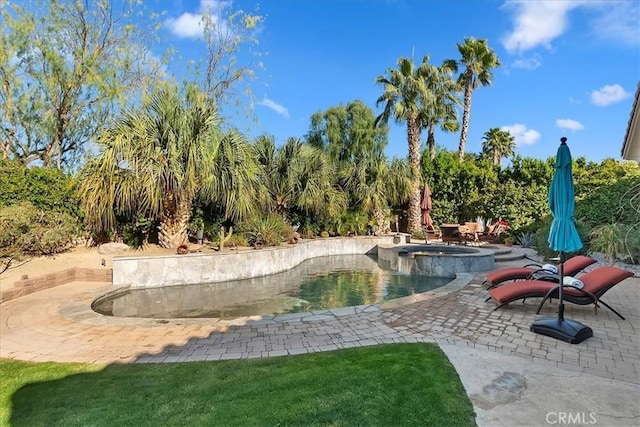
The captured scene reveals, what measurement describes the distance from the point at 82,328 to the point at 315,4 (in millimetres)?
14765

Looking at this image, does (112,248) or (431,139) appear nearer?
(112,248)

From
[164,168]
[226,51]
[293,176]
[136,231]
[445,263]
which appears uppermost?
[226,51]

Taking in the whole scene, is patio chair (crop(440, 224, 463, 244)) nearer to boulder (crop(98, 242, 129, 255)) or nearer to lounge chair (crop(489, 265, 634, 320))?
lounge chair (crop(489, 265, 634, 320))

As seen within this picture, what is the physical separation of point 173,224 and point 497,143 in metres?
32.5

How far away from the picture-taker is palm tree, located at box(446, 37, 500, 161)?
22484 mm

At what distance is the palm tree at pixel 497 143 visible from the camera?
1346 inches

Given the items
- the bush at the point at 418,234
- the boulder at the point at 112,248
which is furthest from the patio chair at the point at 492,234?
the boulder at the point at 112,248

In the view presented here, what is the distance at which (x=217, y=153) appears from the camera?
11.5m

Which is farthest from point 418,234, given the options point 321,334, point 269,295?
point 321,334

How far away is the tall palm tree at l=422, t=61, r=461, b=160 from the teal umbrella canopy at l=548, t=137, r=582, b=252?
15.7 meters

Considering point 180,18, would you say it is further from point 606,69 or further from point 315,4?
point 606,69

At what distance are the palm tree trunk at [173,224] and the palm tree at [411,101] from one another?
12633 mm

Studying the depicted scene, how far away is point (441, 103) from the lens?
21969mm

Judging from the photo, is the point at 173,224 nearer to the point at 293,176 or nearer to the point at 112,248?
the point at 112,248
